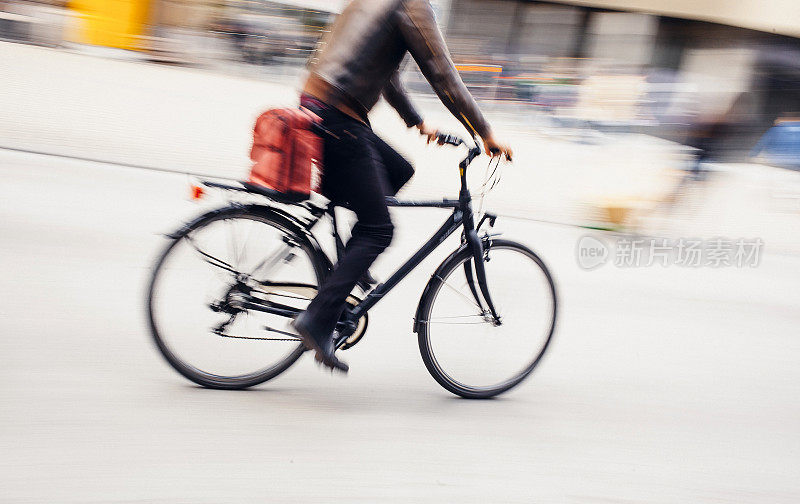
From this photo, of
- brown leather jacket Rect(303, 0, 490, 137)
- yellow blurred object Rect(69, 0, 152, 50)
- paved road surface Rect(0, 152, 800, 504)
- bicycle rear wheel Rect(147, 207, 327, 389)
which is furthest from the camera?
yellow blurred object Rect(69, 0, 152, 50)

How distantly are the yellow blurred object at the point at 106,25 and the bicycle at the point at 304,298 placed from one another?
11626mm

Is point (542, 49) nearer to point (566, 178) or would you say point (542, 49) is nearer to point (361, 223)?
point (566, 178)

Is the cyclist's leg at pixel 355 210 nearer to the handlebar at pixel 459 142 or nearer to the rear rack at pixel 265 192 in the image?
the rear rack at pixel 265 192

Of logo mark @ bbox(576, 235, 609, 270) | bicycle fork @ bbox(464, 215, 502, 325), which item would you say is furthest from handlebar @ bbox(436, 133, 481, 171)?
logo mark @ bbox(576, 235, 609, 270)

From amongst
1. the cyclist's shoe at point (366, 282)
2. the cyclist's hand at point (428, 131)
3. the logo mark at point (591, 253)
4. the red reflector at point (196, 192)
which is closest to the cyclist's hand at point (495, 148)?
the cyclist's hand at point (428, 131)

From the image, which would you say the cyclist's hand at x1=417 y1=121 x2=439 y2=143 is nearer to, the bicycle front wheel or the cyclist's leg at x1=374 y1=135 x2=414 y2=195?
the cyclist's leg at x1=374 y1=135 x2=414 y2=195

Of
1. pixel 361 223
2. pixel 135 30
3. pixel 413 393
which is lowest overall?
pixel 413 393

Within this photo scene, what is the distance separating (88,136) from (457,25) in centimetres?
1125

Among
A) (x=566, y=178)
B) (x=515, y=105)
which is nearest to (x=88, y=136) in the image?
(x=566, y=178)

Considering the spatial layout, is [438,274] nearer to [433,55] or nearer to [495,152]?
[495,152]

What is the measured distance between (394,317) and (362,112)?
5.74 ft

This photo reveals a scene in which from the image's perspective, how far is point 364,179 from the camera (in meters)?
2.94

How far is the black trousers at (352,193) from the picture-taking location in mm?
2914

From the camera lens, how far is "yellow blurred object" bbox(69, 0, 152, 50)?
1333cm
